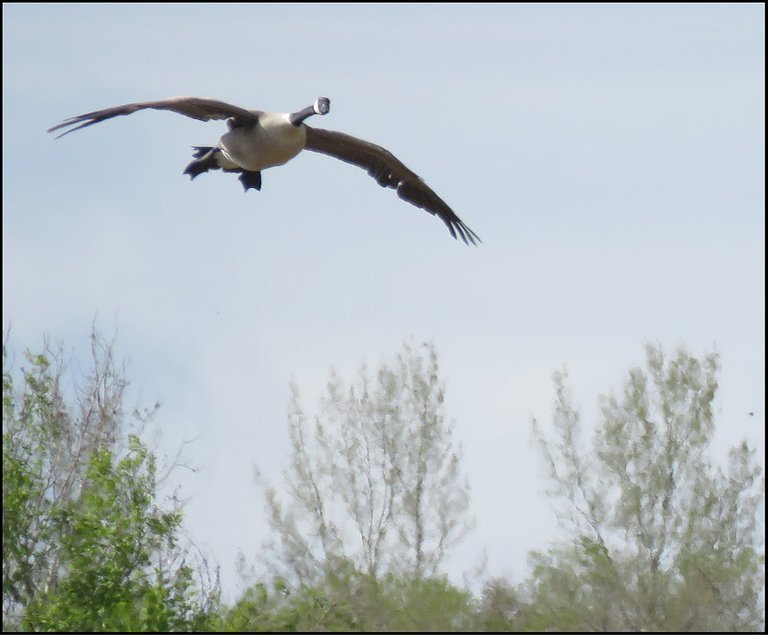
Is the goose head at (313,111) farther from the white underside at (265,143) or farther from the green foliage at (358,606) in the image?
the green foliage at (358,606)

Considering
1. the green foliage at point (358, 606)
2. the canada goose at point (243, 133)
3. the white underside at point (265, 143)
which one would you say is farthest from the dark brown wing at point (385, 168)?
the green foliage at point (358, 606)

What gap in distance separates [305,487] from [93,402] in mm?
5496

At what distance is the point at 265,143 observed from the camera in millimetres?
9602

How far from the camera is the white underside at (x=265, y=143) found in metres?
9.61

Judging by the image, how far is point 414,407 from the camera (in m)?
23.4

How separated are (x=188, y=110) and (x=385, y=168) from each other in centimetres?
259

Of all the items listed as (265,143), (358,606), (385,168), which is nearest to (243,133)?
(265,143)

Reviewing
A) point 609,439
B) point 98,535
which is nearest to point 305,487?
point 609,439

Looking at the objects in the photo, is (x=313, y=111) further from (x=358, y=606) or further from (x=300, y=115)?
(x=358, y=606)

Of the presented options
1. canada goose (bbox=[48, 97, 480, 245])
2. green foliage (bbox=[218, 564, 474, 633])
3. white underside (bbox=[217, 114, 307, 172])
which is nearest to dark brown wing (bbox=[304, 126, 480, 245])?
canada goose (bbox=[48, 97, 480, 245])

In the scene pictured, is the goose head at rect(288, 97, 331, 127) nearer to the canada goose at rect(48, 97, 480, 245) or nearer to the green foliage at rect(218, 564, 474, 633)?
the canada goose at rect(48, 97, 480, 245)

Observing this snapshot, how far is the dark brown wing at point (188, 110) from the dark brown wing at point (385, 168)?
122 centimetres

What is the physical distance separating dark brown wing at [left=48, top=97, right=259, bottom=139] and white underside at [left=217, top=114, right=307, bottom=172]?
0.12 m

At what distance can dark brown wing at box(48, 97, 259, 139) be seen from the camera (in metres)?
8.66
